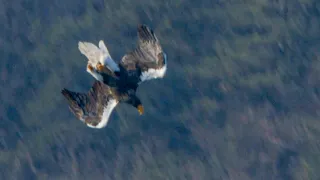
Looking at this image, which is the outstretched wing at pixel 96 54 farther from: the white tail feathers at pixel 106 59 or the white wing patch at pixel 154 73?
the white wing patch at pixel 154 73

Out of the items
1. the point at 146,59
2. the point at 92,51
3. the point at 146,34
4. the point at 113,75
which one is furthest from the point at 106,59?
the point at 146,34

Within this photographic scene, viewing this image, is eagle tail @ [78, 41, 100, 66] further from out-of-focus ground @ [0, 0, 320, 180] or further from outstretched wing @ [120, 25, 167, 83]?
out-of-focus ground @ [0, 0, 320, 180]

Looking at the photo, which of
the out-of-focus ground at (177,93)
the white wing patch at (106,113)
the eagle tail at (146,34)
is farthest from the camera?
the out-of-focus ground at (177,93)

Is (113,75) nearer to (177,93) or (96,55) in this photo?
(96,55)

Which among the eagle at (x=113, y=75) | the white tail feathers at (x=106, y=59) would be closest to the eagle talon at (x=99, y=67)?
the eagle at (x=113, y=75)

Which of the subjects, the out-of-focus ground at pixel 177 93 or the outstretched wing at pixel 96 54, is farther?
the out-of-focus ground at pixel 177 93

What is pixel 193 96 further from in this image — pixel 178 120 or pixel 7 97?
pixel 7 97
